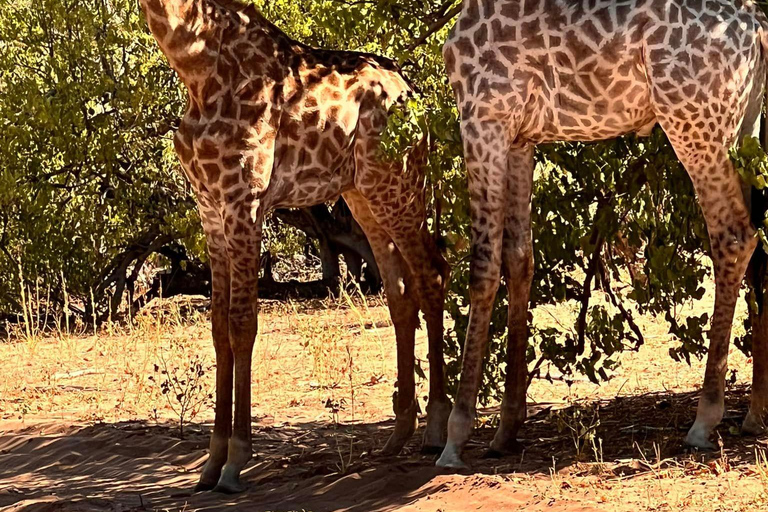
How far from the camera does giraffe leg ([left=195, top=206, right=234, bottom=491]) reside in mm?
6262

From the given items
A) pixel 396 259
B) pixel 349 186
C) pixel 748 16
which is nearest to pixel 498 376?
pixel 396 259

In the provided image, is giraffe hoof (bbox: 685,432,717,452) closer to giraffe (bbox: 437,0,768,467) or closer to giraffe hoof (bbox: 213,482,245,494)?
giraffe (bbox: 437,0,768,467)

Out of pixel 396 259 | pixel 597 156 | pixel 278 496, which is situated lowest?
pixel 278 496

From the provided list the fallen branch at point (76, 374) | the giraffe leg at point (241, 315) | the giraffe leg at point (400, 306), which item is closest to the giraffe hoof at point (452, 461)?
the giraffe leg at point (400, 306)

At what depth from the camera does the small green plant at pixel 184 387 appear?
25.5 ft

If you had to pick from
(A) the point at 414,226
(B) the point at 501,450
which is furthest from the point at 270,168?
(B) the point at 501,450

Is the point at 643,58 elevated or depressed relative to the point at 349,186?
elevated

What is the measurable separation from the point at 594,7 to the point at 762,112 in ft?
3.23

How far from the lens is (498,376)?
734cm

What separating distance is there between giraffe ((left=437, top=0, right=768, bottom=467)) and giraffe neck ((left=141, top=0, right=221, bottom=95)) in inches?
49.3

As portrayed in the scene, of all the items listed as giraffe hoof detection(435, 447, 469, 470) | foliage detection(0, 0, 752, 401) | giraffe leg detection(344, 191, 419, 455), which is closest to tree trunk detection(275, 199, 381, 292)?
foliage detection(0, 0, 752, 401)

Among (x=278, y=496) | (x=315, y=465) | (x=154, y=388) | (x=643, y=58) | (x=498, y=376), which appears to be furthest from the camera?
(x=154, y=388)

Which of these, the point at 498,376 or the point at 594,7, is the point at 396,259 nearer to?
the point at 498,376

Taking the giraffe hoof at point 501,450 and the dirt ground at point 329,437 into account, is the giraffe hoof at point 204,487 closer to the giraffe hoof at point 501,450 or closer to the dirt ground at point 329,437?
the dirt ground at point 329,437
